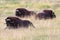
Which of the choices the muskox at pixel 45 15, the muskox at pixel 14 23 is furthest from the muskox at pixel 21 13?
the muskox at pixel 14 23

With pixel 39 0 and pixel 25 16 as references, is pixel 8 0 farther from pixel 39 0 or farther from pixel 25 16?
pixel 25 16

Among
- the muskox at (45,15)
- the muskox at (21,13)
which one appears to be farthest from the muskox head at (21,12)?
the muskox at (45,15)

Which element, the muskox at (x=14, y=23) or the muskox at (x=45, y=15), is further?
the muskox at (x=45, y=15)

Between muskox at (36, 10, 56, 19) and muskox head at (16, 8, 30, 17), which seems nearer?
muskox at (36, 10, 56, 19)

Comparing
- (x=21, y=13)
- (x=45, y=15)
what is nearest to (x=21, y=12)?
(x=21, y=13)

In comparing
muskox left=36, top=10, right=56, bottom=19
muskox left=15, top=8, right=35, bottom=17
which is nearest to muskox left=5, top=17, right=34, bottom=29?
muskox left=36, top=10, right=56, bottom=19

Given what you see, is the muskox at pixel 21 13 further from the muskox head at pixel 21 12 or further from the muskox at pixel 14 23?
the muskox at pixel 14 23

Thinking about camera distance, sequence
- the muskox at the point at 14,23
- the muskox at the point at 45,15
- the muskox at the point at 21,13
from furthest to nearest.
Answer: the muskox at the point at 21,13, the muskox at the point at 45,15, the muskox at the point at 14,23

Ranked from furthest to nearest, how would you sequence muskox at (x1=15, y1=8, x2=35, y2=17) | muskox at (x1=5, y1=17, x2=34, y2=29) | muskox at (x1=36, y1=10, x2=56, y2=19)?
muskox at (x1=15, y1=8, x2=35, y2=17)
muskox at (x1=36, y1=10, x2=56, y2=19)
muskox at (x1=5, y1=17, x2=34, y2=29)

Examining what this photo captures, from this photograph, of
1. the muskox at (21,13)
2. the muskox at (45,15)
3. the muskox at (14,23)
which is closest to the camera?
the muskox at (14,23)

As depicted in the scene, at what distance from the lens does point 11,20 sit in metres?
12.2

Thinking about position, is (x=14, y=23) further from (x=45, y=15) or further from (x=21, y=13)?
(x=21, y=13)

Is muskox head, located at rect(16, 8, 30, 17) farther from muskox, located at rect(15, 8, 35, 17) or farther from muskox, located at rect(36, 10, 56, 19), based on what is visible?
muskox, located at rect(36, 10, 56, 19)

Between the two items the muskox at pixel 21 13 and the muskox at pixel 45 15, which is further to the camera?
the muskox at pixel 21 13
